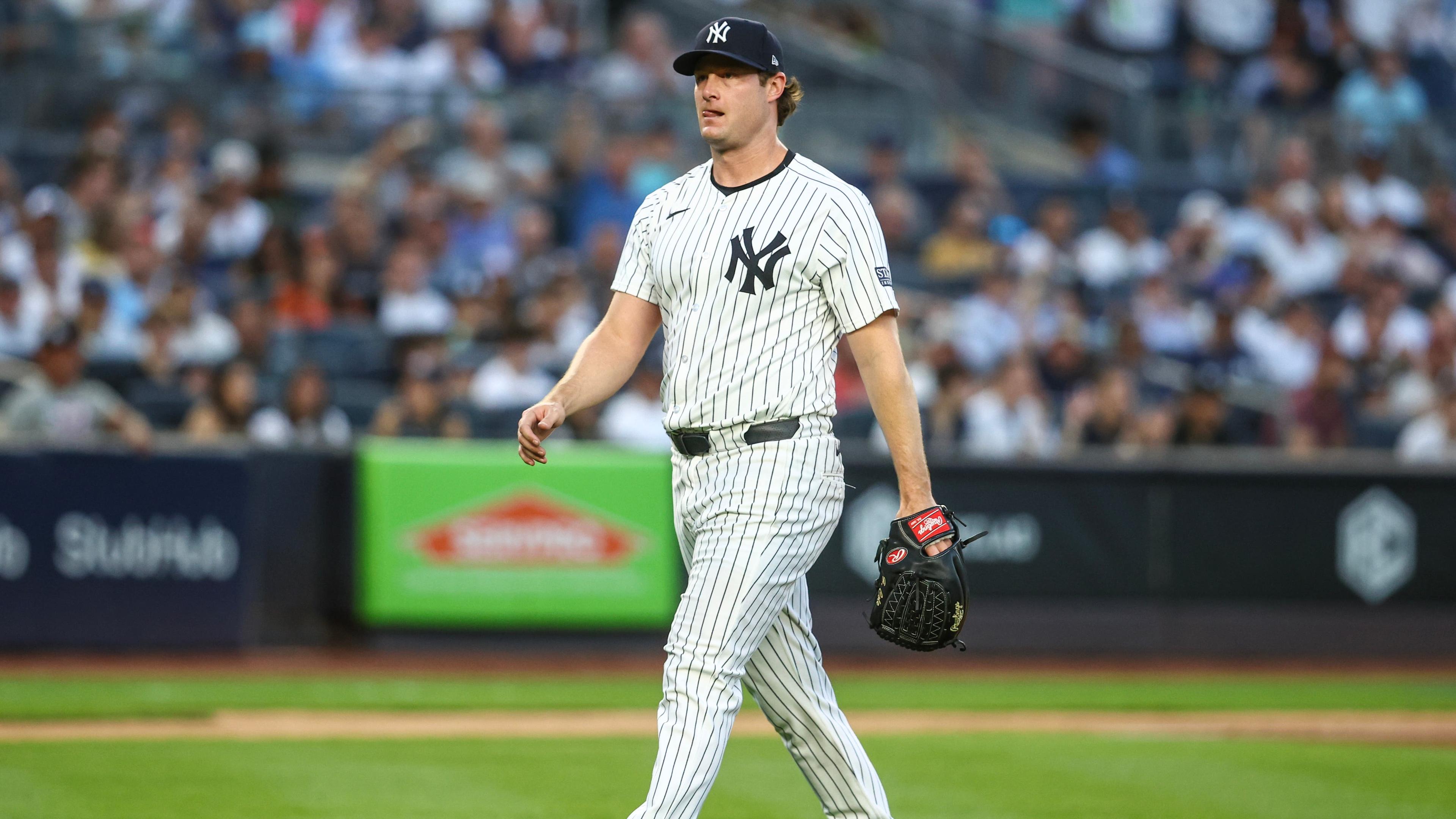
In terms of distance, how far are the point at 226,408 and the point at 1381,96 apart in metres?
12.4

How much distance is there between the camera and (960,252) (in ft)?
48.2

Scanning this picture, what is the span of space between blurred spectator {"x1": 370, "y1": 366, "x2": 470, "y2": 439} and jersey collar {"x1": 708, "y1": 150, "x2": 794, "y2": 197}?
7.60 m

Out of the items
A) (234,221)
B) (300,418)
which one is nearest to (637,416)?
(300,418)

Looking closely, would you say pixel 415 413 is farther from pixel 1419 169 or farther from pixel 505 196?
pixel 1419 169

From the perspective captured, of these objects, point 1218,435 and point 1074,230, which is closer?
point 1218,435

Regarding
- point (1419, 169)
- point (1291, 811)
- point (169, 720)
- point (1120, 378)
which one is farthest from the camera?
point (1419, 169)

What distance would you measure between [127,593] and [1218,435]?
7219 millimetres

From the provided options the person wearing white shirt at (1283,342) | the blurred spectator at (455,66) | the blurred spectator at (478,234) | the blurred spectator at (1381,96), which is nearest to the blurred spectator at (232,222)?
the blurred spectator at (478,234)

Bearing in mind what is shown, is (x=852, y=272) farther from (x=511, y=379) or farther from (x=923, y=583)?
(x=511, y=379)

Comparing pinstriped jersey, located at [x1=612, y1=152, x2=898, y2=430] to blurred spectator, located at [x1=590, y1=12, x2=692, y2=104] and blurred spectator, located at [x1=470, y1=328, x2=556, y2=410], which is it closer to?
blurred spectator, located at [x1=470, y1=328, x2=556, y2=410]

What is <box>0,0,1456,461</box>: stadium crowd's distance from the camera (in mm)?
12008

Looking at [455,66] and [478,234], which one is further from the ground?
[455,66]

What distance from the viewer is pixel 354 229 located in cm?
1333

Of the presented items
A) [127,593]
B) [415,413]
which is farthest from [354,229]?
→ [127,593]
